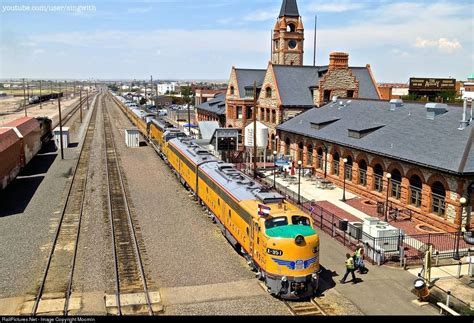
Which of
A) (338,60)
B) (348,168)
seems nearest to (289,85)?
(338,60)

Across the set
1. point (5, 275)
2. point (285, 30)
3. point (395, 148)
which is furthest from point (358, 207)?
point (285, 30)

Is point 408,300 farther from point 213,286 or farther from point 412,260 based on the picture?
point 213,286

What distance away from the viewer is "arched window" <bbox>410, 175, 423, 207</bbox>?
2756 cm

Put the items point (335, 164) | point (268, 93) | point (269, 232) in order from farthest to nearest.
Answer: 1. point (268, 93)
2. point (335, 164)
3. point (269, 232)

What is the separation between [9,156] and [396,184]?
28.9m

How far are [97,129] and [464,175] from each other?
69.0 metres

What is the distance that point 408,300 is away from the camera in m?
17.1

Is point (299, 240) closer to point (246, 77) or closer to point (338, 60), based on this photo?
point (338, 60)

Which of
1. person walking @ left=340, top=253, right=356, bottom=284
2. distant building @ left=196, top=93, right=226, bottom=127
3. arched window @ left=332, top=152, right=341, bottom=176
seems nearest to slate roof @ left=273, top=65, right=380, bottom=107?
arched window @ left=332, top=152, right=341, bottom=176

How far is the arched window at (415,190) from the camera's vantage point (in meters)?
27.6

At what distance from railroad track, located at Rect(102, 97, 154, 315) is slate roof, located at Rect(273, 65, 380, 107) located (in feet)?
76.0

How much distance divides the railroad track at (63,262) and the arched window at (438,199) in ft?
64.9

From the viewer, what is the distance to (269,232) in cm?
1694

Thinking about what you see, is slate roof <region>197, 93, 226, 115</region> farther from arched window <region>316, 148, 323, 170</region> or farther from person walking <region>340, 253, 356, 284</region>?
person walking <region>340, 253, 356, 284</region>
